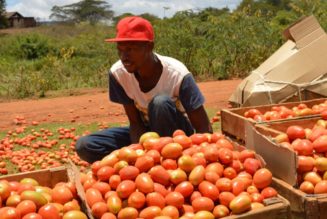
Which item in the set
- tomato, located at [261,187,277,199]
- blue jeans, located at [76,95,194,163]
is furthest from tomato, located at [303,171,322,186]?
Answer: blue jeans, located at [76,95,194,163]

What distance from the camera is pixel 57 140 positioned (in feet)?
23.1

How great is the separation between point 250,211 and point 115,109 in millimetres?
6788

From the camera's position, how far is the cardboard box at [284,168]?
2590 mm

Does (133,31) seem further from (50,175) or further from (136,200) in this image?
(136,200)

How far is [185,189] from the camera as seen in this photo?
262 centimetres

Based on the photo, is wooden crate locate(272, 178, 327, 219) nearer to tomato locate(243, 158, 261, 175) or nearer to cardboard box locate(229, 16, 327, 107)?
tomato locate(243, 158, 261, 175)

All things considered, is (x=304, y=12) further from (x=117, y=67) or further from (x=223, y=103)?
(x=117, y=67)

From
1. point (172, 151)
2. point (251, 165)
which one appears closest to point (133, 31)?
point (172, 151)

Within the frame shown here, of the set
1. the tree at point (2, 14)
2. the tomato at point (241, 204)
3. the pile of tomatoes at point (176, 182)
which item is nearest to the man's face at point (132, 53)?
the pile of tomatoes at point (176, 182)

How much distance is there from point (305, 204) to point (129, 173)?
0.96 metres

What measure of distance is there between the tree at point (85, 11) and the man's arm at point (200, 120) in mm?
55362

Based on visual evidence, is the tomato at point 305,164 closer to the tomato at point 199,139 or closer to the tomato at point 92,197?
the tomato at point 199,139

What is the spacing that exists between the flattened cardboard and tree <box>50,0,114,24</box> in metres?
56.0

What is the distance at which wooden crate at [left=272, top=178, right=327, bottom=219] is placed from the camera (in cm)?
258
